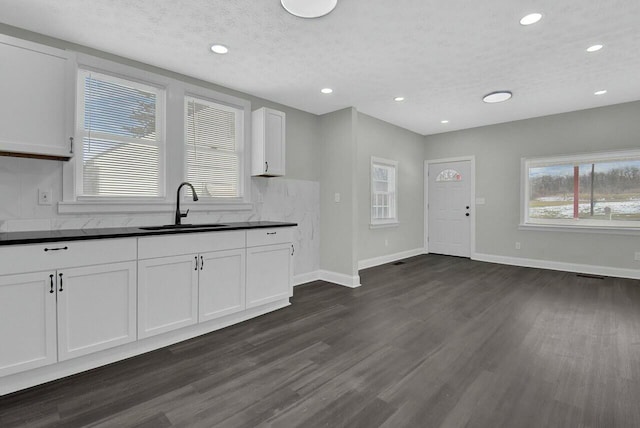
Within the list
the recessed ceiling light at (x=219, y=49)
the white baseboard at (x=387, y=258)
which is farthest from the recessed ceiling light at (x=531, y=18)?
the white baseboard at (x=387, y=258)

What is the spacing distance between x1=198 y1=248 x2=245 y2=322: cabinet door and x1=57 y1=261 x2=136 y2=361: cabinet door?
552 millimetres

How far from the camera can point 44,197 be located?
97.4 inches

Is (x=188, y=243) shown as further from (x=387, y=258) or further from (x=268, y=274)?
(x=387, y=258)

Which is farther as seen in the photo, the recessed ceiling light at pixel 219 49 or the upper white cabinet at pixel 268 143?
the upper white cabinet at pixel 268 143

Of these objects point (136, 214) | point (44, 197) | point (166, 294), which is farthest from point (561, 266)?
point (44, 197)

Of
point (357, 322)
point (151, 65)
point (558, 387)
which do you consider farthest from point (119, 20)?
point (558, 387)

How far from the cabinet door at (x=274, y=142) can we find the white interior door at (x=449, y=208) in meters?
4.07

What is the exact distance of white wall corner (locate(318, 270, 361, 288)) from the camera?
4270mm

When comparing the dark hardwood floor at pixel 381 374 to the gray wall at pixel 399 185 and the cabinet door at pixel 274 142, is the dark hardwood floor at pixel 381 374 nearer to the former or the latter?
the cabinet door at pixel 274 142

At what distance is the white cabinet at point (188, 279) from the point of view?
2387mm

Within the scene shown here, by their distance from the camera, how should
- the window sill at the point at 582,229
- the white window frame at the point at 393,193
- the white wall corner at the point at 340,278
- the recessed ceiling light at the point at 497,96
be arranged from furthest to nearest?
the white window frame at the point at 393,193, the window sill at the point at 582,229, the white wall corner at the point at 340,278, the recessed ceiling light at the point at 497,96

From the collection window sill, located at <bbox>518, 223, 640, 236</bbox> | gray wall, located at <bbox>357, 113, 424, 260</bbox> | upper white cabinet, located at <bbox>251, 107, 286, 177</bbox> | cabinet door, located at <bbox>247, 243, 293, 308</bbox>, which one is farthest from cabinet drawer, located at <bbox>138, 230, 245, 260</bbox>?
window sill, located at <bbox>518, 223, 640, 236</bbox>

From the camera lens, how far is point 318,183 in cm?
473

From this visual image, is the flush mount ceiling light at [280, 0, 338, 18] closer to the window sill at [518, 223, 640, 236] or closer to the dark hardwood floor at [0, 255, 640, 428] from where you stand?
the dark hardwood floor at [0, 255, 640, 428]
